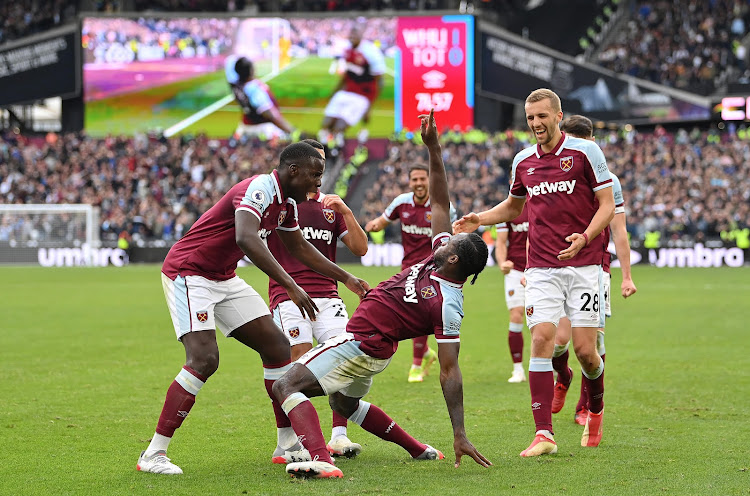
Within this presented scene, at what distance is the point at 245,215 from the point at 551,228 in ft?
8.24

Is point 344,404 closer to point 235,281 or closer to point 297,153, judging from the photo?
point 235,281

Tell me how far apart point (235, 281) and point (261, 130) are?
37869mm

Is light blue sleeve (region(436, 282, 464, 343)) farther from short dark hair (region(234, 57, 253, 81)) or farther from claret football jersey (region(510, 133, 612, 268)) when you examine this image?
short dark hair (region(234, 57, 253, 81))

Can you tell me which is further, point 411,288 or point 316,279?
point 316,279

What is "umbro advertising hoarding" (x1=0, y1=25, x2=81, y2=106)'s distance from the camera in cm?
4653

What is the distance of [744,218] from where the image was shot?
35.0 m

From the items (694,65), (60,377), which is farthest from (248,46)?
(60,377)

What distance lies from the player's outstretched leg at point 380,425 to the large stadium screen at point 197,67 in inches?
1474

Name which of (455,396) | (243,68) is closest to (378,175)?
(243,68)

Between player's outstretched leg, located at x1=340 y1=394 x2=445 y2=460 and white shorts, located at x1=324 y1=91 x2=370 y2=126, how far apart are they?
36891 mm

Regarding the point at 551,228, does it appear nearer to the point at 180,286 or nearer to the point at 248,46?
the point at 180,286

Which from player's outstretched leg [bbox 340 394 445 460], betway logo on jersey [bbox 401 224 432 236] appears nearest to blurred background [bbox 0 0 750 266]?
betway logo on jersey [bbox 401 224 432 236]

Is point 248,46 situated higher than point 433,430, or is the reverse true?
point 248,46

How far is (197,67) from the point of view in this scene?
45.1 metres
